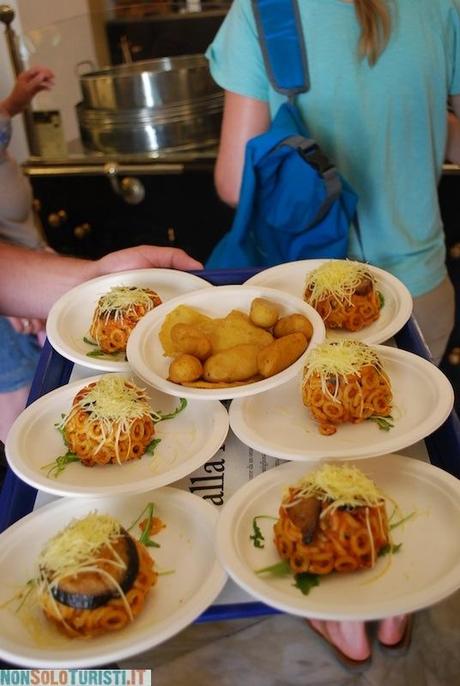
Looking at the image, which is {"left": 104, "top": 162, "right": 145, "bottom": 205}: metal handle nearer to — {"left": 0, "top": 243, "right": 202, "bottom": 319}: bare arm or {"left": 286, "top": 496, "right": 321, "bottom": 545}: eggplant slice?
{"left": 0, "top": 243, "right": 202, "bottom": 319}: bare arm

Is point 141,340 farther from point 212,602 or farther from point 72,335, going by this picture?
point 212,602

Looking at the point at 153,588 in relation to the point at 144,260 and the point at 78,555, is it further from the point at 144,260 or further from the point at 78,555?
the point at 144,260

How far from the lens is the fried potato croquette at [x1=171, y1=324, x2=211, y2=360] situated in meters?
0.97

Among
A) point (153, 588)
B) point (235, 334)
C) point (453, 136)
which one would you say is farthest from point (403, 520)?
point (453, 136)

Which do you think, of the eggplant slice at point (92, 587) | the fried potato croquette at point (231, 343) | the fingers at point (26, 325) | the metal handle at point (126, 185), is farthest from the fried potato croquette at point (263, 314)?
the metal handle at point (126, 185)

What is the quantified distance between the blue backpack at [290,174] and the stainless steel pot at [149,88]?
0.76 metres

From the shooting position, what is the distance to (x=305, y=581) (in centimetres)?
68

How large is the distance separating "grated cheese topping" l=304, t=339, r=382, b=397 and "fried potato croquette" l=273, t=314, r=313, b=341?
0.23ft

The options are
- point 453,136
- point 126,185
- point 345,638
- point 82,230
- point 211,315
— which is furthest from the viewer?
point 82,230

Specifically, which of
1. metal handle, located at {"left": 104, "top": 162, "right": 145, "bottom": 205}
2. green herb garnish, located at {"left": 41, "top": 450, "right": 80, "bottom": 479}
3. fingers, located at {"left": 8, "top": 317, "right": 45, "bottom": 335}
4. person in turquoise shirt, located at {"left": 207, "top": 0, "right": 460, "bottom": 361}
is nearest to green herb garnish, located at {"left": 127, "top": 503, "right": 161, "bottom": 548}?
green herb garnish, located at {"left": 41, "top": 450, "right": 80, "bottom": 479}

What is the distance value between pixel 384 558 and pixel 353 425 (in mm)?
200

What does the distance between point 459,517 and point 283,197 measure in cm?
66

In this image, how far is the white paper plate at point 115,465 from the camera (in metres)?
0.79

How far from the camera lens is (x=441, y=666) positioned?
26.3 inches
